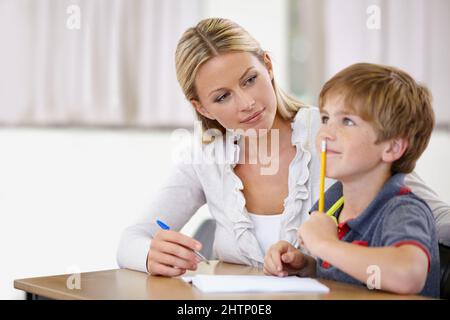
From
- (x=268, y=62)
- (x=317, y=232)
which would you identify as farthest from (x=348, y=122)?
(x=268, y=62)

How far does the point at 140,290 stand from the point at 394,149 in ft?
1.94

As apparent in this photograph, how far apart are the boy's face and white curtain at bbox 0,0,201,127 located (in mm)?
2713

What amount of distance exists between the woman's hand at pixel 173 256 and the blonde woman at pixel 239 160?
0.05 metres

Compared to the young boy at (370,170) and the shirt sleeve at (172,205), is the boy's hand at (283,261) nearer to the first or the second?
the young boy at (370,170)

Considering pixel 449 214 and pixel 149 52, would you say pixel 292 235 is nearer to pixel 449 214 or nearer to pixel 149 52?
pixel 449 214

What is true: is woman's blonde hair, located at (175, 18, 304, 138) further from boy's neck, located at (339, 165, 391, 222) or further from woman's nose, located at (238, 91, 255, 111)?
boy's neck, located at (339, 165, 391, 222)

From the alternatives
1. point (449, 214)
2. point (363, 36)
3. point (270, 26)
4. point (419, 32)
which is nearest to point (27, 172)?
point (270, 26)

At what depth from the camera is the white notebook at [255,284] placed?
128 centimetres

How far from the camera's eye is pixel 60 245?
390 cm

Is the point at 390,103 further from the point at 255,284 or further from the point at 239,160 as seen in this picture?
the point at 239,160

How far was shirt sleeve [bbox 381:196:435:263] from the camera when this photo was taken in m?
1.23

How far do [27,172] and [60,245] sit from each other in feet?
1.50

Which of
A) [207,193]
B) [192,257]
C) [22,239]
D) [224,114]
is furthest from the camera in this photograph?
[22,239]

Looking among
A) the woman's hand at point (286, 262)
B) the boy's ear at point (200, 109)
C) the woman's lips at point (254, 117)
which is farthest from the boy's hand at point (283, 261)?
the boy's ear at point (200, 109)
